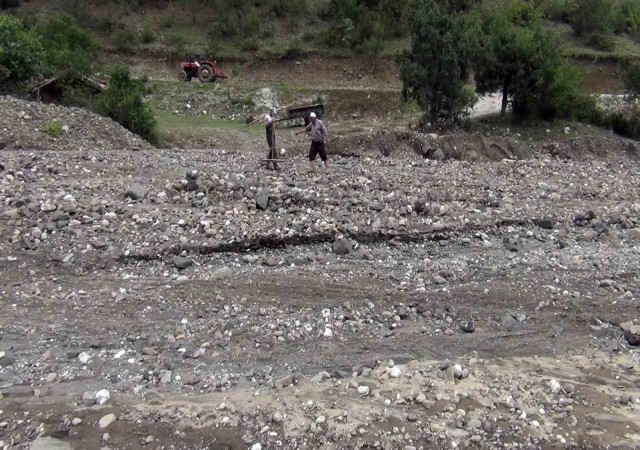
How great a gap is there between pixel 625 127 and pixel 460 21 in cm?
712

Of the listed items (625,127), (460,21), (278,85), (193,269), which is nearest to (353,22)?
(278,85)

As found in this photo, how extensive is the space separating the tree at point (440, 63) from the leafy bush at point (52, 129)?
10.9 meters

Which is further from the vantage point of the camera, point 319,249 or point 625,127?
point 625,127

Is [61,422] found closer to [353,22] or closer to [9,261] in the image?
[9,261]

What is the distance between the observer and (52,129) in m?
14.0

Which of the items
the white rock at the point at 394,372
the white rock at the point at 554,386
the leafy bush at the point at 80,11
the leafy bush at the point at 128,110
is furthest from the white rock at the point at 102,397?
the leafy bush at the point at 80,11

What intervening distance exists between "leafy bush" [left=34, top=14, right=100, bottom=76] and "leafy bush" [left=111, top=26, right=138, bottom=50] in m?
6.30

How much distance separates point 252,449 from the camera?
4.96 metres

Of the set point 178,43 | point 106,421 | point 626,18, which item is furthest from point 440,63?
point 626,18

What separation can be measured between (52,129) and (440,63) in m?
11.7

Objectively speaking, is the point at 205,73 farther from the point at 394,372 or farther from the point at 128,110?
the point at 394,372

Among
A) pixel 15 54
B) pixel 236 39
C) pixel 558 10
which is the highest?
pixel 558 10

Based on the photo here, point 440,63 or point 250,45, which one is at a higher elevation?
point 250,45

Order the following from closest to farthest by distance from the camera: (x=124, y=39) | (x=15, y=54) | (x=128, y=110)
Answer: (x=15, y=54) < (x=128, y=110) < (x=124, y=39)
